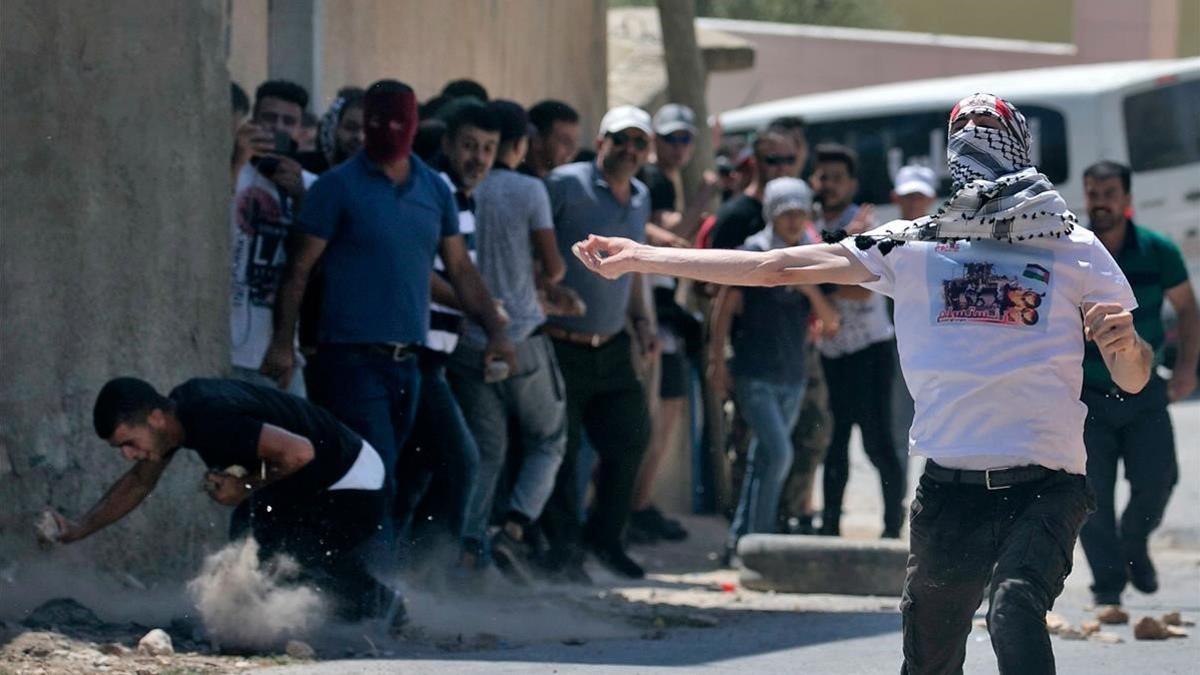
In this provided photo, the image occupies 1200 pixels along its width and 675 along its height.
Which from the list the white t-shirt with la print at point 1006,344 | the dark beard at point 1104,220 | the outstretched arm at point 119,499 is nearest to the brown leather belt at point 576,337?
the dark beard at point 1104,220

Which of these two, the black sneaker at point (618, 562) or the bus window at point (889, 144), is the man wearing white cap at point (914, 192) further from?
the bus window at point (889, 144)

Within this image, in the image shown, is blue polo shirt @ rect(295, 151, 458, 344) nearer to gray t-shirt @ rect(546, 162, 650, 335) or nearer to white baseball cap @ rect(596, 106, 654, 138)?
gray t-shirt @ rect(546, 162, 650, 335)

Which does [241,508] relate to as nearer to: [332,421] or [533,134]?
[332,421]

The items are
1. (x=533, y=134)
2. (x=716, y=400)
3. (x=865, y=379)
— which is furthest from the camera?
(x=716, y=400)

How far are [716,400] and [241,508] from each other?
489 cm

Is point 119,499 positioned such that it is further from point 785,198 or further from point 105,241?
point 785,198

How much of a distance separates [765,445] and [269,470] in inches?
143

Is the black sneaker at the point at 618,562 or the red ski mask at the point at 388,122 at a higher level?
the red ski mask at the point at 388,122

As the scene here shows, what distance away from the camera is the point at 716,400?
446 inches

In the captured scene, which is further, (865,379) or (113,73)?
(865,379)

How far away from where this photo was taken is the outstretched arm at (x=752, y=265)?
5.09m

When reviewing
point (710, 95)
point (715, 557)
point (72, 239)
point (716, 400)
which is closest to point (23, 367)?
point (72, 239)

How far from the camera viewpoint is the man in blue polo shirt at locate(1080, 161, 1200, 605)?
8242 mm

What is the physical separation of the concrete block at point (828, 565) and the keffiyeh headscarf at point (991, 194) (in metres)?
3.85
